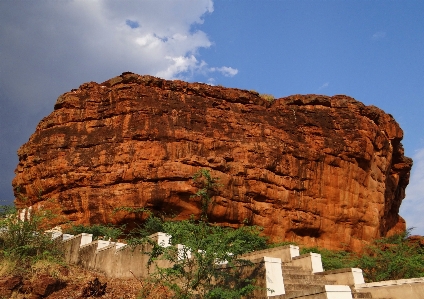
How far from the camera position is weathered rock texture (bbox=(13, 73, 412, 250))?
2605cm

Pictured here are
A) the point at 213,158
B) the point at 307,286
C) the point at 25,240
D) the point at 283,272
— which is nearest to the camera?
the point at 307,286

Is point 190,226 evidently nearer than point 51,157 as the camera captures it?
Yes

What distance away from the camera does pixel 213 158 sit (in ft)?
89.9

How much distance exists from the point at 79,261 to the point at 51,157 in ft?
49.5

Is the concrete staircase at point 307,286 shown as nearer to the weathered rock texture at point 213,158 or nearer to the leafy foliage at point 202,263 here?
the leafy foliage at point 202,263

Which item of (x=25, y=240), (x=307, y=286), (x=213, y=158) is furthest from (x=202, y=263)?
(x=213, y=158)

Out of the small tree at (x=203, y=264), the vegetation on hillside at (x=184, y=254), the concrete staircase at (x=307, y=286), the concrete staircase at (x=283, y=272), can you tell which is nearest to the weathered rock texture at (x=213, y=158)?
the concrete staircase at (x=283, y=272)

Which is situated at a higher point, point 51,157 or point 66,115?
point 66,115

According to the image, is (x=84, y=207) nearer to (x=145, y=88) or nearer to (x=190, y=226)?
(x=145, y=88)

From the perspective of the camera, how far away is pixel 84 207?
2580 cm

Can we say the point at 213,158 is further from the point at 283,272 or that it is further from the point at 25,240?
the point at 283,272

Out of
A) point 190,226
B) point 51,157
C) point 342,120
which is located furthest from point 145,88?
point 190,226

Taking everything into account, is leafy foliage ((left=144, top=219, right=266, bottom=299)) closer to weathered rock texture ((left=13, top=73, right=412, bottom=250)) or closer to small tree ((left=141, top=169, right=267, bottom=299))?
small tree ((left=141, top=169, right=267, bottom=299))

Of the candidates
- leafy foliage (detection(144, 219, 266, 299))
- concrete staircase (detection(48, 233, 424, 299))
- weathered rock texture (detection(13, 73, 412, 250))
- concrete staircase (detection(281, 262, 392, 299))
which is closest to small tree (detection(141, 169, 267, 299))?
leafy foliage (detection(144, 219, 266, 299))
